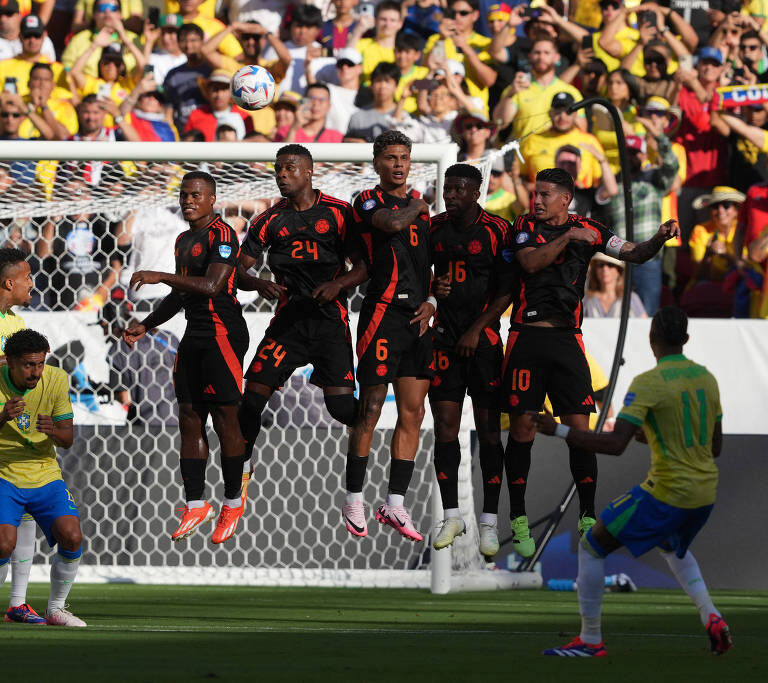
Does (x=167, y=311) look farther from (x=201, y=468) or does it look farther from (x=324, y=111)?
(x=324, y=111)

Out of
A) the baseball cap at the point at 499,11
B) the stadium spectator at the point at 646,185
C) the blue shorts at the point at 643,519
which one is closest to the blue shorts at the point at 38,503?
the blue shorts at the point at 643,519

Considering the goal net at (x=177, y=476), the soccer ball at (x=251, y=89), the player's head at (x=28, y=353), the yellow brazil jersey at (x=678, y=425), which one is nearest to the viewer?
the yellow brazil jersey at (x=678, y=425)

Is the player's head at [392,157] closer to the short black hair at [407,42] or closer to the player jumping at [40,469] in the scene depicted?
the player jumping at [40,469]

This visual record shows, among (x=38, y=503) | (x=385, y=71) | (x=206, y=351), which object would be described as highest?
(x=385, y=71)

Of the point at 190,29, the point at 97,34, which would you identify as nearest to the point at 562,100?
the point at 190,29

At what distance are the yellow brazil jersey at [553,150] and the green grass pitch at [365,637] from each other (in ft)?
14.3

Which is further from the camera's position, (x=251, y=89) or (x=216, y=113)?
(x=216, y=113)

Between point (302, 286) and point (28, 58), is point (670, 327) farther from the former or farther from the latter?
point (28, 58)

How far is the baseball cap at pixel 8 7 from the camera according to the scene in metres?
15.2

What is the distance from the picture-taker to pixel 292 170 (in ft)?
28.0

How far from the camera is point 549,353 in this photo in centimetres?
835

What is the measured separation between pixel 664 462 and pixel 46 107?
9.03 metres

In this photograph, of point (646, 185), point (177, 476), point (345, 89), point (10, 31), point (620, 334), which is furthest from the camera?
point (10, 31)

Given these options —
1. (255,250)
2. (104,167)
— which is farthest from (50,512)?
(104,167)
